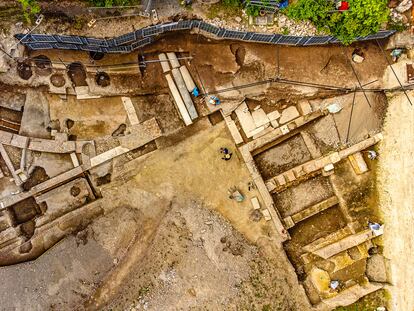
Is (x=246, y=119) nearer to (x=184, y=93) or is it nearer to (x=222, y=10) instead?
(x=184, y=93)

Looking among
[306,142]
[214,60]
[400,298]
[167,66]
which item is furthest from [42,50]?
[400,298]

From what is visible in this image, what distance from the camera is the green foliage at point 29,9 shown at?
15.3 metres

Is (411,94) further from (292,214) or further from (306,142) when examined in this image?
(292,214)

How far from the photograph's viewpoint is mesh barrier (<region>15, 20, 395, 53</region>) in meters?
16.6

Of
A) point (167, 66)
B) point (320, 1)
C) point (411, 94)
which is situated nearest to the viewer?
point (320, 1)

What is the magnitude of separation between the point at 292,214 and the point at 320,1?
9.21 metres

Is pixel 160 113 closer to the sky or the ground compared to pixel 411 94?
closer to the sky

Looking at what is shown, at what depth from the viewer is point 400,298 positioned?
17.7 m

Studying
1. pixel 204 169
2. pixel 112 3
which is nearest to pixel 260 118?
pixel 204 169

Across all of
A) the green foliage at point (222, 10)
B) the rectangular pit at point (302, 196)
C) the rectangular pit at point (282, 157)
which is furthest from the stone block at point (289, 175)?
the green foliage at point (222, 10)

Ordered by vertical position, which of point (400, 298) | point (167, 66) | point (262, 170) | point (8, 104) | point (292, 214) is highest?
point (8, 104)

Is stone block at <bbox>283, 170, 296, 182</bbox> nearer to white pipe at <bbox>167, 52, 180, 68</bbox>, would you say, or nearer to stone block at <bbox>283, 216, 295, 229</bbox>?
stone block at <bbox>283, 216, 295, 229</bbox>

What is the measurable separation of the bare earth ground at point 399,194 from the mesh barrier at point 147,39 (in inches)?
144

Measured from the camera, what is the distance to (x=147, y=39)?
56.7ft
